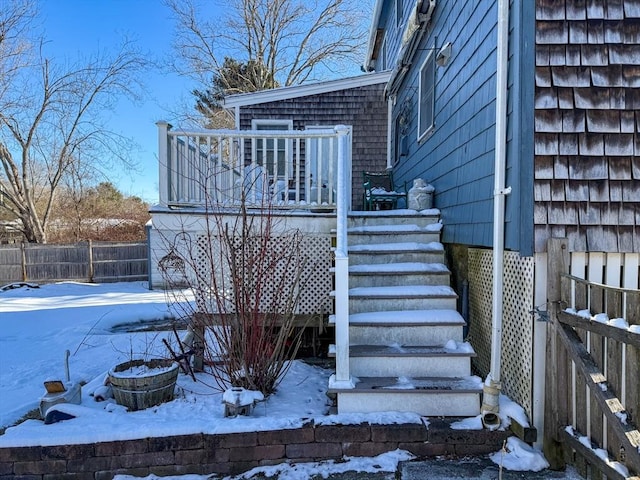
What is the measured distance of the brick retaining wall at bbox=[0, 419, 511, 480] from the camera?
2.40 meters

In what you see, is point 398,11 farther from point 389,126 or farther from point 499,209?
point 499,209


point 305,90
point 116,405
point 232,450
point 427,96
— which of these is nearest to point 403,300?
point 232,450

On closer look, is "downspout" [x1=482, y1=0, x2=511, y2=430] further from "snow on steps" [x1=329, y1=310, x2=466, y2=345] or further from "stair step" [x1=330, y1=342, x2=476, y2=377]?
"snow on steps" [x1=329, y1=310, x2=466, y2=345]

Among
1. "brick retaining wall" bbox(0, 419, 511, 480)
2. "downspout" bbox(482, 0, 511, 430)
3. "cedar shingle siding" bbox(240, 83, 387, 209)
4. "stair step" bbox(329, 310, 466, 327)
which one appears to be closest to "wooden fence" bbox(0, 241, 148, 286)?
"cedar shingle siding" bbox(240, 83, 387, 209)

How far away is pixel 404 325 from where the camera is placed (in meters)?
3.12

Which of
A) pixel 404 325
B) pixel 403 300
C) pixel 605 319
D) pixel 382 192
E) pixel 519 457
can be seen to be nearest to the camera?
pixel 605 319

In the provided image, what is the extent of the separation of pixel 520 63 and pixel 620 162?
0.91 meters

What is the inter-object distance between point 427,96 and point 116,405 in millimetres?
4758

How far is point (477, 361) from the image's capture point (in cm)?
338

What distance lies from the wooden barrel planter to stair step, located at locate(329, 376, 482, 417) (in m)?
1.30

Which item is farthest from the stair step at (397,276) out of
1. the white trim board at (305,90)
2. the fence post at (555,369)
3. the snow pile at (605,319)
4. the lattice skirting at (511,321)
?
the white trim board at (305,90)

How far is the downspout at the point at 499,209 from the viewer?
2557 mm

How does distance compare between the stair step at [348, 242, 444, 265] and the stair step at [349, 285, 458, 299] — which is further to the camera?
the stair step at [348, 242, 444, 265]

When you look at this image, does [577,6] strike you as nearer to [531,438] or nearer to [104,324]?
[531,438]
